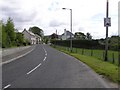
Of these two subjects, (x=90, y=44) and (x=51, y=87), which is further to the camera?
(x=90, y=44)

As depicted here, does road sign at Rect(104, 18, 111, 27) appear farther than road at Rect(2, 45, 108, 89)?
Yes

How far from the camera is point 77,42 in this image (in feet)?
306

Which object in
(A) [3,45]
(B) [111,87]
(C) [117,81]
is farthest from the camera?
(A) [3,45]

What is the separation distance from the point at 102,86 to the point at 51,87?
7.08ft

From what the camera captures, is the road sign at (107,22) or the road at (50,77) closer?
the road at (50,77)

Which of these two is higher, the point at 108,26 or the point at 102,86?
the point at 108,26

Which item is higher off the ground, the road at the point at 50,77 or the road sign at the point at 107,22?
the road sign at the point at 107,22

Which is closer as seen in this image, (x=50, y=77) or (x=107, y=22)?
(x=50, y=77)

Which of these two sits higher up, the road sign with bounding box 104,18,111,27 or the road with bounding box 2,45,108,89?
the road sign with bounding box 104,18,111,27

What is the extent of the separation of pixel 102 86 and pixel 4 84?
4.15 metres

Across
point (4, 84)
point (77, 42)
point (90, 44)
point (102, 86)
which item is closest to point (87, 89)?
point (102, 86)

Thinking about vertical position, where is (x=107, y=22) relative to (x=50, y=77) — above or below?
above

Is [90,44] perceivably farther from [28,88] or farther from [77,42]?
[28,88]

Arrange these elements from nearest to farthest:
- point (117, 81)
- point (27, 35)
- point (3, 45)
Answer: point (117, 81) → point (3, 45) → point (27, 35)
